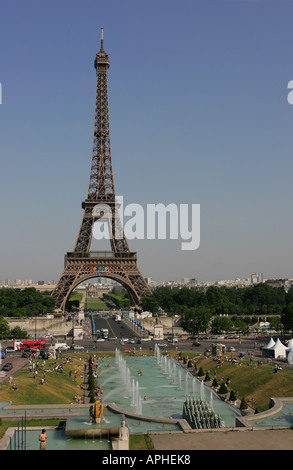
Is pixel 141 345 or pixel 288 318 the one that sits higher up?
pixel 288 318

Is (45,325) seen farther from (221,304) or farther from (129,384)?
(129,384)

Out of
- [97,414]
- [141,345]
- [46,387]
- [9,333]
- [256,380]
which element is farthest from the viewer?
[9,333]

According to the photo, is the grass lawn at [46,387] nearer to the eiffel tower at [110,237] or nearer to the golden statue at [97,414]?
the golden statue at [97,414]

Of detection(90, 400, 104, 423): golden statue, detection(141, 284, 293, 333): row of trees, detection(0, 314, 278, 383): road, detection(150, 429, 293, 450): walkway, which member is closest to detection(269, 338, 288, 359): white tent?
detection(0, 314, 278, 383): road

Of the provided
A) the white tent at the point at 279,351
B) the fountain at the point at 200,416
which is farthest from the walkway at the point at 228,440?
the white tent at the point at 279,351

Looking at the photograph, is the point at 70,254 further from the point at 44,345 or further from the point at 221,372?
the point at 221,372

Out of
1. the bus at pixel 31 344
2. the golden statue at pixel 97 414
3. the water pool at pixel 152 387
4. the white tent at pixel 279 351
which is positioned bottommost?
the water pool at pixel 152 387

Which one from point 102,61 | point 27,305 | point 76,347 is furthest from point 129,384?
point 102,61

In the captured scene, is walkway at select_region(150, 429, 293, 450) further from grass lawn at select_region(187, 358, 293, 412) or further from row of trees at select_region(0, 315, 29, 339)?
row of trees at select_region(0, 315, 29, 339)

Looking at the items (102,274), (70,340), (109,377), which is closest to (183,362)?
(109,377)
